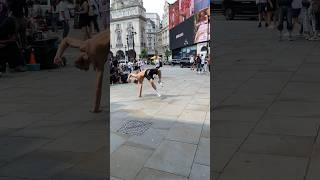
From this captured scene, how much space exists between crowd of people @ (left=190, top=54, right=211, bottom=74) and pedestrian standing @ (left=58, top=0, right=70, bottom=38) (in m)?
0.79

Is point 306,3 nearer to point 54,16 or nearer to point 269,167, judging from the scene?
point 269,167

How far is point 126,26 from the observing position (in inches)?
115

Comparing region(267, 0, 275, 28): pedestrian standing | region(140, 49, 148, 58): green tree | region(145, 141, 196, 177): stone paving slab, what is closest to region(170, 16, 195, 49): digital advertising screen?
region(140, 49, 148, 58): green tree

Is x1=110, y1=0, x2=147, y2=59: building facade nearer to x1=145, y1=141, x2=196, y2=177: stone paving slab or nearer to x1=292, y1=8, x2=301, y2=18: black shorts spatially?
x1=145, y1=141, x2=196, y2=177: stone paving slab

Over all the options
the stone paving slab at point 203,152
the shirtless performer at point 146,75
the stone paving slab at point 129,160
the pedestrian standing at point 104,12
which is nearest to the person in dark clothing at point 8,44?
the pedestrian standing at point 104,12

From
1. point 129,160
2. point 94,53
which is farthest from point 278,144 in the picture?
point 94,53

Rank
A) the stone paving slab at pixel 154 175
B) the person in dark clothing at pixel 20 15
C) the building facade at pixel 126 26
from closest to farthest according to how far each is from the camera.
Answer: the building facade at pixel 126 26 < the stone paving slab at pixel 154 175 < the person in dark clothing at pixel 20 15

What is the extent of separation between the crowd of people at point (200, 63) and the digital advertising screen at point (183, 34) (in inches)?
4.3

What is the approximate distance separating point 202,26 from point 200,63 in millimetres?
231

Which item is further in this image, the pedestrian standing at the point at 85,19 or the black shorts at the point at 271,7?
the black shorts at the point at 271,7

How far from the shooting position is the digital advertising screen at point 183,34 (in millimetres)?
2789

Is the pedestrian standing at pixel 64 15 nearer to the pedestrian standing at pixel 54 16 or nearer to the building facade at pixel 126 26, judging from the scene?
the pedestrian standing at pixel 54 16

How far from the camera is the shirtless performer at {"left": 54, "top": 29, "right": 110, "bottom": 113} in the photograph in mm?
2980

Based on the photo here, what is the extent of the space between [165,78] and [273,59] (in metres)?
0.92
